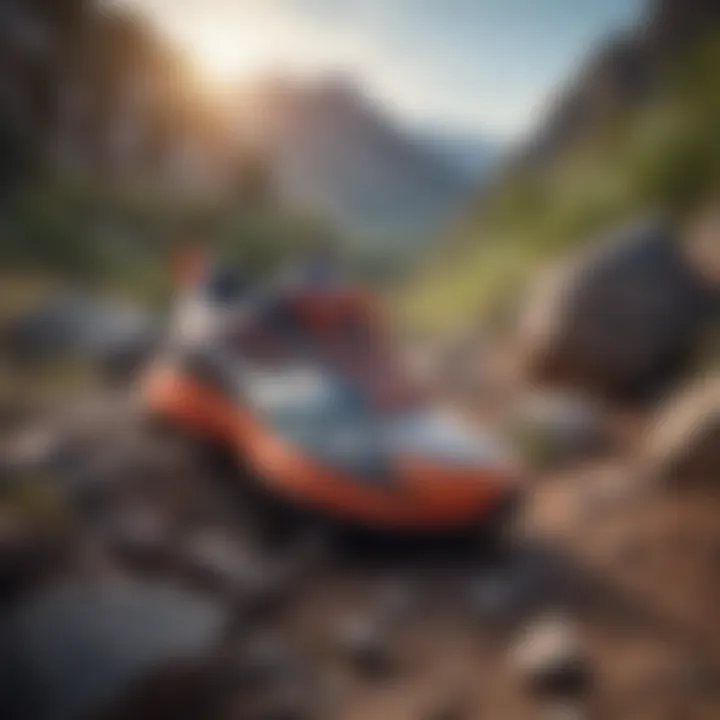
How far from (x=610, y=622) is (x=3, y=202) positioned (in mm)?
577

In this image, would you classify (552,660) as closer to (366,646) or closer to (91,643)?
(366,646)

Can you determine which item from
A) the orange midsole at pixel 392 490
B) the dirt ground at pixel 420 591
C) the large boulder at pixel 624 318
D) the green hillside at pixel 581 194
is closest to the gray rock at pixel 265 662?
the dirt ground at pixel 420 591

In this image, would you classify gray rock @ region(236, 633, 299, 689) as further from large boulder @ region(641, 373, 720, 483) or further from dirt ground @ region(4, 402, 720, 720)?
large boulder @ region(641, 373, 720, 483)

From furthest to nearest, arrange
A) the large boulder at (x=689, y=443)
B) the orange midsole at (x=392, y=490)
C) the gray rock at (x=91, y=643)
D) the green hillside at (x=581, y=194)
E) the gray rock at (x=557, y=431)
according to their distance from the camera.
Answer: the green hillside at (x=581, y=194), the gray rock at (x=557, y=431), the large boulder at (x=689, y=443), the orange midsole at (x=392, y=490), the gray rock at (x=91, y=643)

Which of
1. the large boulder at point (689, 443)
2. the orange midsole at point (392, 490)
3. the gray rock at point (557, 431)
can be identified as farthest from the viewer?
the gray rock at point (557, 431)

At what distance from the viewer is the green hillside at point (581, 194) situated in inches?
42.6

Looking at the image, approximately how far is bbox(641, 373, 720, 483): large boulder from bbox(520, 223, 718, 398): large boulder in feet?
0.67

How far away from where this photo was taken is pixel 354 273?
2.77 feet

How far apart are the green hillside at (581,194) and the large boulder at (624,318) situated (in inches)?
3.7

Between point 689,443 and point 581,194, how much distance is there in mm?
630

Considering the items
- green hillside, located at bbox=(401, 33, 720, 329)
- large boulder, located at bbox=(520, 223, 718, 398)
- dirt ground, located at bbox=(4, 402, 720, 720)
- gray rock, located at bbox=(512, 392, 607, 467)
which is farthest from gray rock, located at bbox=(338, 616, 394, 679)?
green hillside, located at bbox=(401, 33, 720, 329)

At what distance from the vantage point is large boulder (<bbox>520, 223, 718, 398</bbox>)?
971mm

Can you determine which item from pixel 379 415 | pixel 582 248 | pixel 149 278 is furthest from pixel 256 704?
pixel 582 248

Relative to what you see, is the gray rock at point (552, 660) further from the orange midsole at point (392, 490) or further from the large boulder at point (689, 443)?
the large boulder at point (689, 443)
